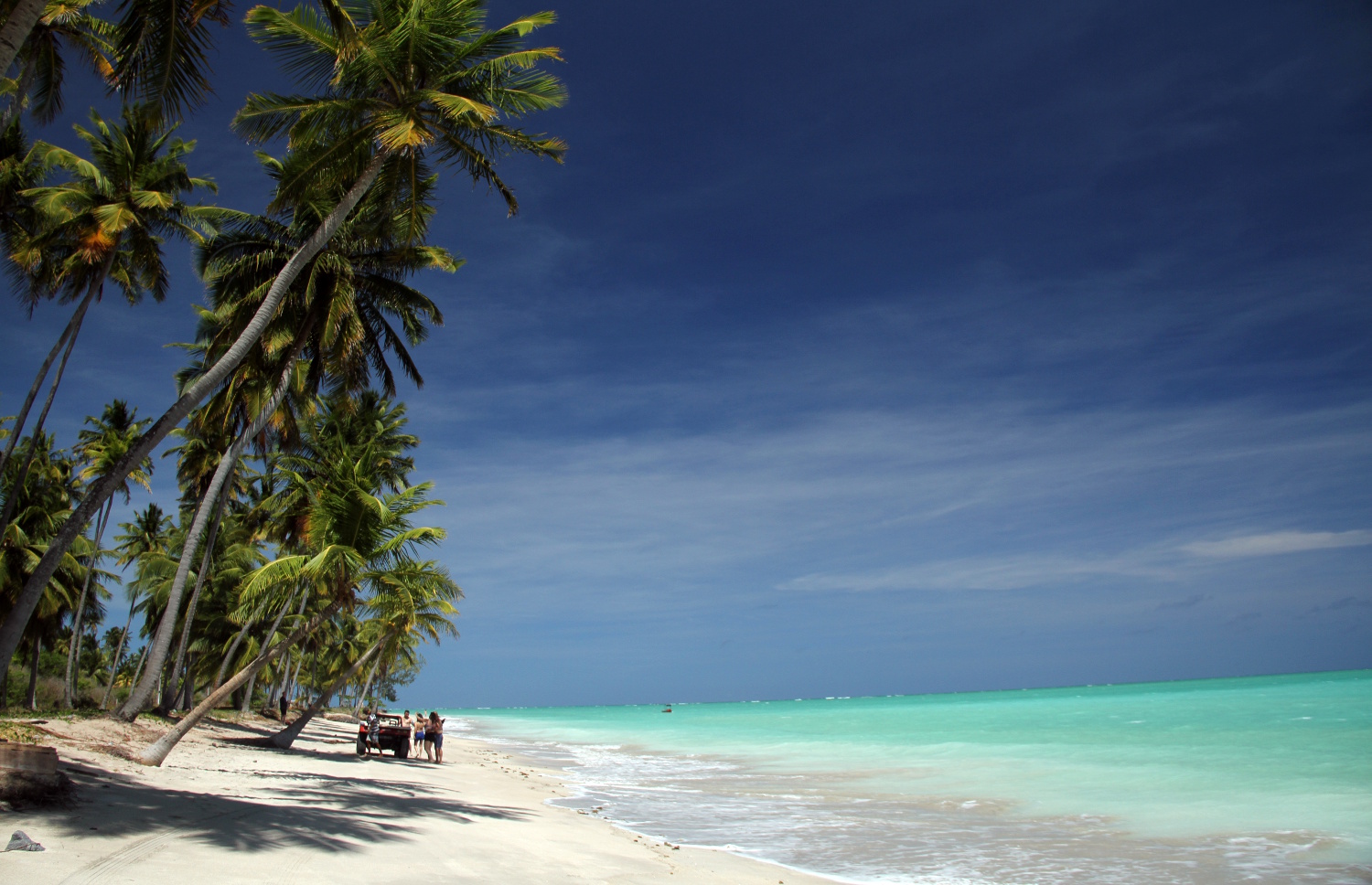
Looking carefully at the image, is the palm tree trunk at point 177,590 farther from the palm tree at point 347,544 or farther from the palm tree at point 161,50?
the palm tree at point 161,50

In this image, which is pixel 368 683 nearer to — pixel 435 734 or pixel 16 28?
pixel 435 734

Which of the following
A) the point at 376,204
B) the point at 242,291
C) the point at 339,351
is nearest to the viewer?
the point at 376,204

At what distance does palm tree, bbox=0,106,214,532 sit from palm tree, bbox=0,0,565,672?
4856 millimetres

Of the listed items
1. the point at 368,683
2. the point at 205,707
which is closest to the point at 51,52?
the point at 205,707

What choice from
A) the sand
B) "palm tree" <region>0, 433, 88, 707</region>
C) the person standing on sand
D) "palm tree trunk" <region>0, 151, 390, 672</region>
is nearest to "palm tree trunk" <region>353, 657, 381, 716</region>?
the person standing on sand

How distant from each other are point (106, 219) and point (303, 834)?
37.9 feet

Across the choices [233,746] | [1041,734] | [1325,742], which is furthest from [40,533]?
[1325,742]

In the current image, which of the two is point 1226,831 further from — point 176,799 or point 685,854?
point 176,799

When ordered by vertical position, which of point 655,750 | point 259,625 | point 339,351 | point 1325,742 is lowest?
point 655,750

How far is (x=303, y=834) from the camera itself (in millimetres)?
7176

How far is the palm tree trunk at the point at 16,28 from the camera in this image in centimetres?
621

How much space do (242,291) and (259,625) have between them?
1577cm

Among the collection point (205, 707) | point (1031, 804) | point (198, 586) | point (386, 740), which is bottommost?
point (386, 740)

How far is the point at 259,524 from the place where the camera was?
26.5 meters
